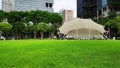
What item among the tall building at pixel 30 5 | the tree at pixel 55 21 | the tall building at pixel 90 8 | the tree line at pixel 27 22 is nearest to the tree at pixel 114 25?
the tree at pixel 55 21

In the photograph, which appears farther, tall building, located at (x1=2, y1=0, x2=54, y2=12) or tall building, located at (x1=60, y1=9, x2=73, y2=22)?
tall building, located at (x1=60, y1=9, x2=73, y2=22)

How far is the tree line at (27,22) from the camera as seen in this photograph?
70.9 metres

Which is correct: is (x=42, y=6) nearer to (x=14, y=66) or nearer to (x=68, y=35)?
(x=68, y=35)

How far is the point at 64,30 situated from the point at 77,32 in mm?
4588

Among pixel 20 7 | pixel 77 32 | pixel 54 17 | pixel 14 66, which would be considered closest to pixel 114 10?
pixel 77 32

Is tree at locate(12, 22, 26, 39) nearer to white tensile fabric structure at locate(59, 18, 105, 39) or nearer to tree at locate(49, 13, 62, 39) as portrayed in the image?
tree at locate(49, 13, 62, 39)

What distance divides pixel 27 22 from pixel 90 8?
40225 millimetres

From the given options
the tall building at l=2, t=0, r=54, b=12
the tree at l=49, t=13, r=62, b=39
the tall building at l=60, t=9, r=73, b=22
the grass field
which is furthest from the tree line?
the tall building at l=60, t=9, r=73, b=22

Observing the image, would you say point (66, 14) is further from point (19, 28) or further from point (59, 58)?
point (59, 58)

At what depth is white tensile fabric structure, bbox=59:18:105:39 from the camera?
74.7m

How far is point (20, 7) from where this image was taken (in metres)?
116

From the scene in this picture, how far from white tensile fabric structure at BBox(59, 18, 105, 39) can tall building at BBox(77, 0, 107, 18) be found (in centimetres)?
1705

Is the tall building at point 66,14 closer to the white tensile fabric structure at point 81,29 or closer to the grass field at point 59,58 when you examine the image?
the white tensile fabric structure at point 81,29

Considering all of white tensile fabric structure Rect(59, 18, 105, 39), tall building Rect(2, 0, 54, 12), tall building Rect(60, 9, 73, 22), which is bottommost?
white tensile fabric structure Rect(59, 18, 105, 39)
